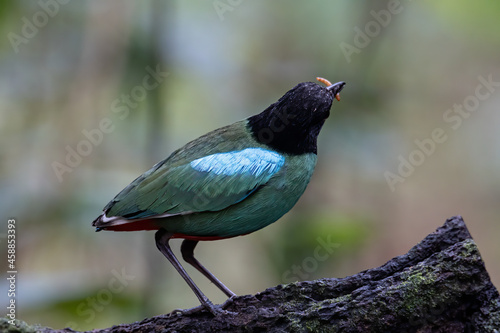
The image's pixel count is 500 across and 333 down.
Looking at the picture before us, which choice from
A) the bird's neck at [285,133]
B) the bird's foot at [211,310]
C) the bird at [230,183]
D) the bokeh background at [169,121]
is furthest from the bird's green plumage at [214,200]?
the bokeh background at [169,121]

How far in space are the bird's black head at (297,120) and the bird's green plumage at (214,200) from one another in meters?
0.21

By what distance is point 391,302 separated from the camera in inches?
154

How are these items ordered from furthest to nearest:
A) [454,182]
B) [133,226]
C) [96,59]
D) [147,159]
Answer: [454,182] → [96,59] → [147,159] → [133,226]

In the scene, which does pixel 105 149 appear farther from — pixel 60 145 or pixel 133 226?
pixel 133 226

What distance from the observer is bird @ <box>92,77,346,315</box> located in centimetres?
457

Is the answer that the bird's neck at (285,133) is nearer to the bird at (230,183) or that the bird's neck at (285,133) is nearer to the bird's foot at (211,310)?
the bird at (230,183)

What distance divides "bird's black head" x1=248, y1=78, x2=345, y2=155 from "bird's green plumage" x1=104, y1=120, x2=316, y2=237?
→ 0.21 m

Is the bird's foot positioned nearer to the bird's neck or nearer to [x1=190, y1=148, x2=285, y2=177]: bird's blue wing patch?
[x1=190, y1=148, x2=285, y2=177]: bird's blue wing patch

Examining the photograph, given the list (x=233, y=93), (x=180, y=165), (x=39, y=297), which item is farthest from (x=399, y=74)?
(x=39, y=297)

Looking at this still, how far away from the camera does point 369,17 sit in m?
6.95

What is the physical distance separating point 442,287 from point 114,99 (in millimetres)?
4491

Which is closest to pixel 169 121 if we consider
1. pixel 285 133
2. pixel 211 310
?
pixel 285 133

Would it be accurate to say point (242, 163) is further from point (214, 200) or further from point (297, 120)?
point (297, 120)

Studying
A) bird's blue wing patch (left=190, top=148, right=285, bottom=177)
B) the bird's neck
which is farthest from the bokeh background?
bird's blue wing patch (left=190, top=148, right=285, bottom=177)
